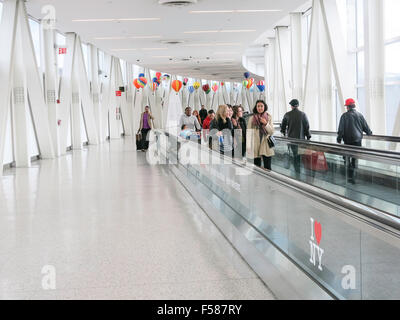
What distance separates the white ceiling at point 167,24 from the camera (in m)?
16.2

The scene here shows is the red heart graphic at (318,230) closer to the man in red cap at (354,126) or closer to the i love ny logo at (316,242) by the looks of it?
the i love ny logo at (316,242)

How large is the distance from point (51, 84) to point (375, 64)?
12.6 meters

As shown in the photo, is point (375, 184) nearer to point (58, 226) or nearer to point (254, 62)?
point (58, 226)

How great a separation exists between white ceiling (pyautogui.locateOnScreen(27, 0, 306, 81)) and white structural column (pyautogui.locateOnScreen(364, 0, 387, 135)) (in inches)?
111

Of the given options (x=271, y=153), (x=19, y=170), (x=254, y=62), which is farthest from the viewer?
(x=254, y=62)

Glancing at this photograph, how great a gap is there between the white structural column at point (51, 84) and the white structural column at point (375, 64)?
40.0 feet

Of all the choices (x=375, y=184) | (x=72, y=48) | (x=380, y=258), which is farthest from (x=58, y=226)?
(x=72, y=48)

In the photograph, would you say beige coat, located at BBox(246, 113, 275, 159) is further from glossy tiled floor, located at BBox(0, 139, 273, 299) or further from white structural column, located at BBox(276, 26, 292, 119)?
white structural column, located at BBox(276, 26, 292, 119)

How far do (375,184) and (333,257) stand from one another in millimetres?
5359

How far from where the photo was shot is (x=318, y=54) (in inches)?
778

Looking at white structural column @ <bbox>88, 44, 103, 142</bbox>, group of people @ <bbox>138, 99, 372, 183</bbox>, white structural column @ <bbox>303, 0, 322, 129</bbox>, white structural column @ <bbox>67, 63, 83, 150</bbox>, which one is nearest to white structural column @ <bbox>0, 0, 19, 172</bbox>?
group of people @ <bbox>138, 99, 372, 183</bbox>

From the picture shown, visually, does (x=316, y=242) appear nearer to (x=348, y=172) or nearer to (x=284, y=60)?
(x=348, y=172)

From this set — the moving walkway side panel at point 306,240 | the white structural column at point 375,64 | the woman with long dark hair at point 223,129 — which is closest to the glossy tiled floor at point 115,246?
the moving walkway side panel at point 306,240

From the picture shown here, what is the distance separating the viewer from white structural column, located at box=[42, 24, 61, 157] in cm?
2098
